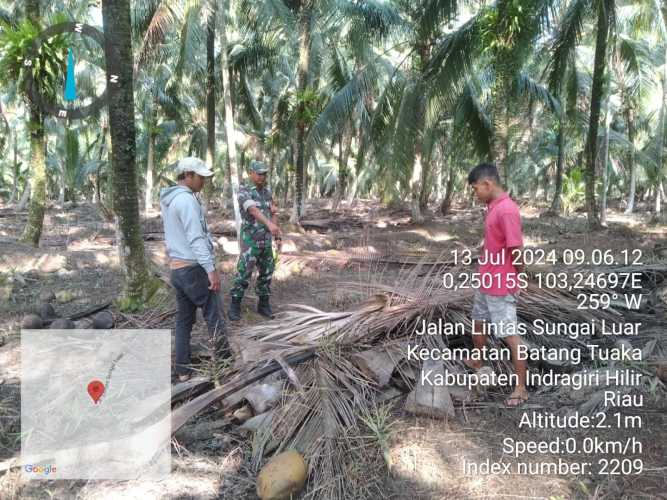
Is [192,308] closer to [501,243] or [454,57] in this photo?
[501,243]

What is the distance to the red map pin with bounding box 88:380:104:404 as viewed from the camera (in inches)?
140

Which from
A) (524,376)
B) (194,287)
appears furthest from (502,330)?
(194,287)

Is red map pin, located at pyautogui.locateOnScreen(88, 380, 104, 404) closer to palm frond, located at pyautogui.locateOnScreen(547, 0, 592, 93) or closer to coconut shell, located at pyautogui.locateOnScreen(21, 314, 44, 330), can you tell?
coconut shell, located at pyautogui.locateOnScreen(21, 314, 44, 330)

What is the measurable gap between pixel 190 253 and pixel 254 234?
4.38 feet

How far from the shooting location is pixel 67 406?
3393 mm

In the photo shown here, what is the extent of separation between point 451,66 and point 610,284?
21.3 feet

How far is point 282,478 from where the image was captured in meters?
2.62

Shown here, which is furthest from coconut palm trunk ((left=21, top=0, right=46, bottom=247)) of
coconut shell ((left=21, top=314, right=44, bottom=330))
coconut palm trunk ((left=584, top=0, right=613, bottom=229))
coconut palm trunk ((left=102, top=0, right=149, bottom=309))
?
coconut palm trunk ((left=584, top=0, right=613, bottom=229))

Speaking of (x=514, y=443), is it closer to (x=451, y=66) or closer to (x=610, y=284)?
(x=610, y=284)

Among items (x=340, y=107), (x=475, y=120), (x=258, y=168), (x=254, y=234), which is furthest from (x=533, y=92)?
(x=254, y=234)

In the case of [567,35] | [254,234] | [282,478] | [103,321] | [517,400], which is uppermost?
[567,35]

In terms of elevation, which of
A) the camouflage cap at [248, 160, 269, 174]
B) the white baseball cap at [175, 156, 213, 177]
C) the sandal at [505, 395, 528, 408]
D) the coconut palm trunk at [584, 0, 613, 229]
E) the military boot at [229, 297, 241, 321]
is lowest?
the sandal at [505, 395, 528, 408]

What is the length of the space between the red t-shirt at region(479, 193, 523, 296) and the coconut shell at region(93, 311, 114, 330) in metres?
3.85

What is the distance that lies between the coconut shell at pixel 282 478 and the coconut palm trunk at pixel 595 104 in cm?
1148
